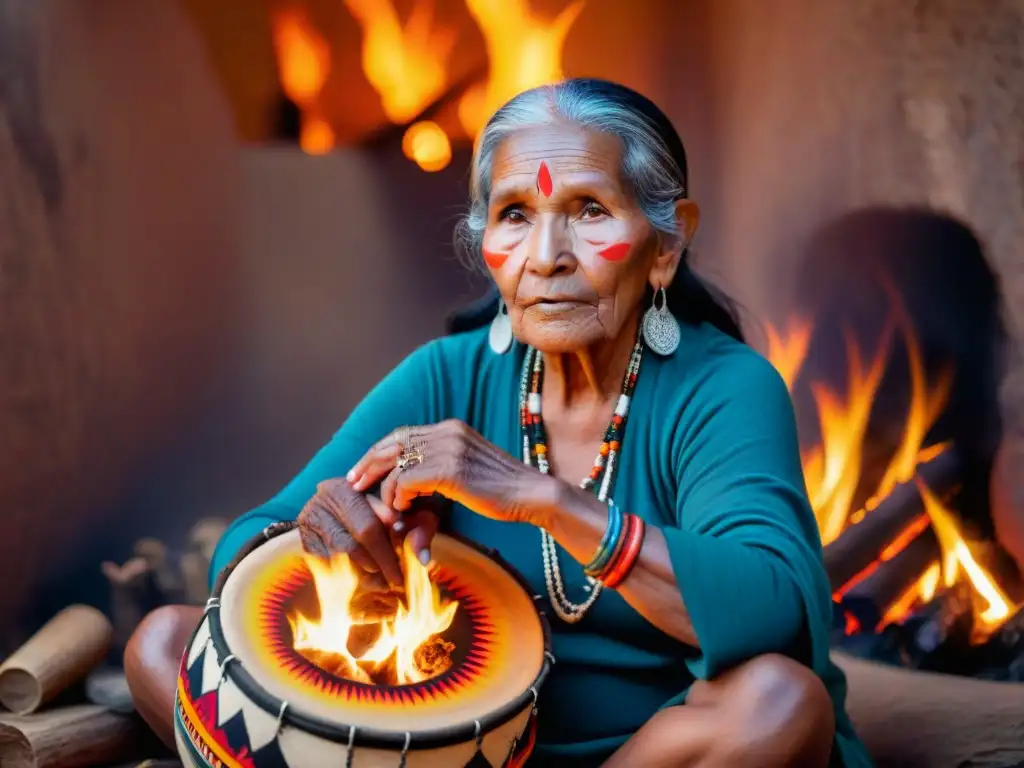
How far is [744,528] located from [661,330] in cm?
54

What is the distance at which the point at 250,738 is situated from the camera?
64.0 inches

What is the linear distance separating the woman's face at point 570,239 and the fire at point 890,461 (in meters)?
1.55

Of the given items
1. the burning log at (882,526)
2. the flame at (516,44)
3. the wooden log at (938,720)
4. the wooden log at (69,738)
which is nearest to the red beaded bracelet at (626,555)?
the wooden log at (938,720)

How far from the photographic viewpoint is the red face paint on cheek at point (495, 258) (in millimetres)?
2219

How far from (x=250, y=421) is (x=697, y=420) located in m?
2.18

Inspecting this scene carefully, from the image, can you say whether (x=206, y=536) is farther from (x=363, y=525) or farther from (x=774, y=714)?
(x=774, y=714)

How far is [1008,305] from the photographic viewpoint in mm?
3229

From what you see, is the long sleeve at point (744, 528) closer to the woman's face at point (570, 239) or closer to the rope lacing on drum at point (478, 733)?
the woman's face at point (570, 239)

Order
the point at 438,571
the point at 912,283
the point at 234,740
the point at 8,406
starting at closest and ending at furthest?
the point at 234,740, the point at 438,571, the point at 8,406, the point at 912,283

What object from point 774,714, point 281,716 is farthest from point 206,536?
point 774,714

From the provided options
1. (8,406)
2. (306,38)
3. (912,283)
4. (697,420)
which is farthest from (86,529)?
(912,283)

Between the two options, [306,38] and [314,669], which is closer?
[314,669]

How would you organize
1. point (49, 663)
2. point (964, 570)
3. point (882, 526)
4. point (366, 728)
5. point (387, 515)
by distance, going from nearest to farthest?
point (366, 728) → point (387, 515) → point (49, 663) → point (964, 570) → point (882, 526)

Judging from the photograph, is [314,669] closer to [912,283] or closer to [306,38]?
[912,283]
